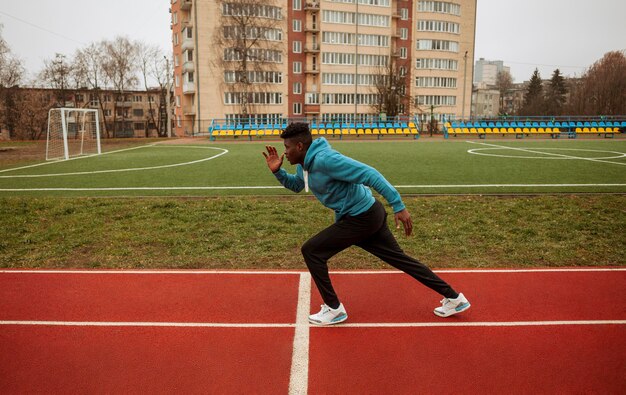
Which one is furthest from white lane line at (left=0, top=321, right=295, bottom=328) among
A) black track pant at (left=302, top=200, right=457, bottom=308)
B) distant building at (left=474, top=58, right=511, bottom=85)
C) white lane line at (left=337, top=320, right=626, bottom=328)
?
distant building at (left=474, top=58, right=511, bottom=85)

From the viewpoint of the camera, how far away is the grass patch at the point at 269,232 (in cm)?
748

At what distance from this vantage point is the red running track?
155 inches

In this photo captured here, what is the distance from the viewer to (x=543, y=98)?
340 feet

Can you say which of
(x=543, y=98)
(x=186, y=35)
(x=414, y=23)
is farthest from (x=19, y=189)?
(x=543, y=98)

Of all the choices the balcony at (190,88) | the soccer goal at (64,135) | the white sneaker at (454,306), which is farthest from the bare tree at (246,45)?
the white sneaker at (454,306)

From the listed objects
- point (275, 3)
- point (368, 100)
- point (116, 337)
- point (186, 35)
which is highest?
point (275, 3)

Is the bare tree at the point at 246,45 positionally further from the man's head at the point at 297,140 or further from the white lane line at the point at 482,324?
the white lane line at the point at 482,324

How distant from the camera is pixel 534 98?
105 metres

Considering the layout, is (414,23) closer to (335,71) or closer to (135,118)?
(335,71)

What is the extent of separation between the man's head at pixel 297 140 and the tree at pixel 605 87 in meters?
79.9

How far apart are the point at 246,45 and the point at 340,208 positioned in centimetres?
6252

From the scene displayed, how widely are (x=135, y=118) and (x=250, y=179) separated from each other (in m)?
103

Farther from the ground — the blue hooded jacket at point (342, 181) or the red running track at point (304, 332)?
the blue hooded jacket at point (342, 181)

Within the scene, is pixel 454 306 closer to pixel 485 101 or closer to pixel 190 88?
pixel 190 88
